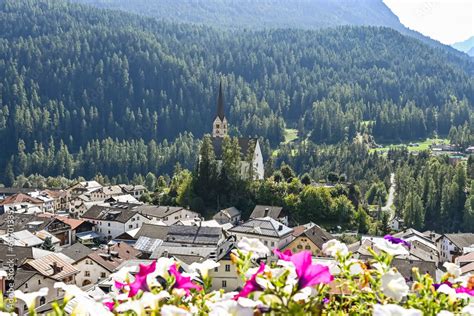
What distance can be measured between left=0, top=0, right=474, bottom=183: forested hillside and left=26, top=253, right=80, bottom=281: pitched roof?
8267cm

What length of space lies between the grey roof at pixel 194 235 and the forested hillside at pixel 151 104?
7639cm

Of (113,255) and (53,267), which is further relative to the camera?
(113,255)

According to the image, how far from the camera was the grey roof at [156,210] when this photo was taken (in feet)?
182

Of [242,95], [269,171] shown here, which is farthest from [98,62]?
[269,171]

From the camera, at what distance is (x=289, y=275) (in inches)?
113

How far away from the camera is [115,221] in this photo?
56000 millimetres

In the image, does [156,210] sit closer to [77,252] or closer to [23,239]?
[23,239]

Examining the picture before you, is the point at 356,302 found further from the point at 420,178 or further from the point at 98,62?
the point at 98,62

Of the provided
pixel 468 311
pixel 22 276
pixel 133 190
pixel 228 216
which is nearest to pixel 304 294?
pixel 468 311

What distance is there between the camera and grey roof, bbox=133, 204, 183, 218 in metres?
55.4

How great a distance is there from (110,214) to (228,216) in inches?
534

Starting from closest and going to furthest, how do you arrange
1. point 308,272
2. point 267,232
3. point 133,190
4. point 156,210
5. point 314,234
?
point 308,272, point 314,234, point 267,232, point 156,210, point 133,190

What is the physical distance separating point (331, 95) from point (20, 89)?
95.9m

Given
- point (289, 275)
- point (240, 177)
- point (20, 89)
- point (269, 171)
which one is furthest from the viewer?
point (20, 89)
